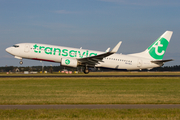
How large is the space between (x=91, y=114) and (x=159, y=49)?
1603 inches

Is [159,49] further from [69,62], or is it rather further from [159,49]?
[69,62]

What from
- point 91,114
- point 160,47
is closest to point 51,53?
point 160,47

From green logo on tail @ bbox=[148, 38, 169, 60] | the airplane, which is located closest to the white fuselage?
the airplane

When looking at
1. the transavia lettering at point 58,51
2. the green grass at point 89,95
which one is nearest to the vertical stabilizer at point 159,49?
the transavia lettering at point 58,51

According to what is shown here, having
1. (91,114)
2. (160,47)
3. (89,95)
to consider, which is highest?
(160,47)

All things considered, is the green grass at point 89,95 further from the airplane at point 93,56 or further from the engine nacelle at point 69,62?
the airplane at point 93,56

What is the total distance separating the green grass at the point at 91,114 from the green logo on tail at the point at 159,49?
38.5 m

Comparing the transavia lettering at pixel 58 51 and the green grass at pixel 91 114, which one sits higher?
the transavia lettering at pixel 58 51

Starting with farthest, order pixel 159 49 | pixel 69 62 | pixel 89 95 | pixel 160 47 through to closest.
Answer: pixel 160 47 < pixel 159 49 < pixel 69 62 < pixel 89 95

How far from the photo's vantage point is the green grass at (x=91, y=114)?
9.61 metres

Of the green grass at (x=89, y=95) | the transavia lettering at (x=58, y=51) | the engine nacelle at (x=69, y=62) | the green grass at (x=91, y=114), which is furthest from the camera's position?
the transavia lettering at (x=58, y=51)

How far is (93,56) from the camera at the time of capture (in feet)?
135

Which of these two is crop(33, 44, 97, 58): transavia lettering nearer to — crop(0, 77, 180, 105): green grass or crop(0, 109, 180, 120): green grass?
crop(0, 77, 180, 105): green grass

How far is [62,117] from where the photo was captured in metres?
9.75
